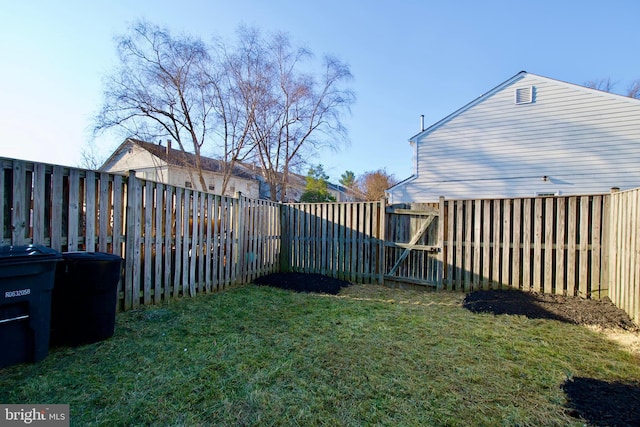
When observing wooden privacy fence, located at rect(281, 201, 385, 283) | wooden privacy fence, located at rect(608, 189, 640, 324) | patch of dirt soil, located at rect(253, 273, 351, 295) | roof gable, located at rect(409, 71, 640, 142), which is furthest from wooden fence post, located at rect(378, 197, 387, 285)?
roof gable, located at rect(409, 71, 640, 142)

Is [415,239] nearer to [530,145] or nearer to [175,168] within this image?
[530,145]

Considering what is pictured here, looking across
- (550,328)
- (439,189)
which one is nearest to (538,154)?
(439,189)

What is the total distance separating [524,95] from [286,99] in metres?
11.1

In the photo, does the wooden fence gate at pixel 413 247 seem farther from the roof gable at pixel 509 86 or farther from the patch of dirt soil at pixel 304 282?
the roof gable at pixel 509 86

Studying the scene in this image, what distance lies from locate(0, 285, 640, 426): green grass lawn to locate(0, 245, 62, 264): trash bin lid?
91 centimetres

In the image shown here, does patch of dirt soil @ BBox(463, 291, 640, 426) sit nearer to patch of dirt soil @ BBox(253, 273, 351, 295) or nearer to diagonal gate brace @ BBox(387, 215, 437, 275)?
diagonal gate brace @ BBox(387, 215, 437, 275)

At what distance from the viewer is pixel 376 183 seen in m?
27.7

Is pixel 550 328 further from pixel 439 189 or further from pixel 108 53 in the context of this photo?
pixel 108 53

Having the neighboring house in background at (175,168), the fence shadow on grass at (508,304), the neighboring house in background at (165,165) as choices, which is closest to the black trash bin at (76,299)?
the fence shadow on grass at (508,304)

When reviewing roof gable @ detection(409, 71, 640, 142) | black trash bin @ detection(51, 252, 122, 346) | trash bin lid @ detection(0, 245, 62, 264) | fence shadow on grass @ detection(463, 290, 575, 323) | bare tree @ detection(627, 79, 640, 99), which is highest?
bare tree @ detection(627, 79, 640, 99)

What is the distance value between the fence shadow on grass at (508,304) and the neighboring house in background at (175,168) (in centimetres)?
1337

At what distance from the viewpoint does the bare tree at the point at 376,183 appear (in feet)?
87.9

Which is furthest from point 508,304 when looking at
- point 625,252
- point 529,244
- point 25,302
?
point 25,302

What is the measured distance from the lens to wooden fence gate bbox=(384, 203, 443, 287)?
5961 millimetres
